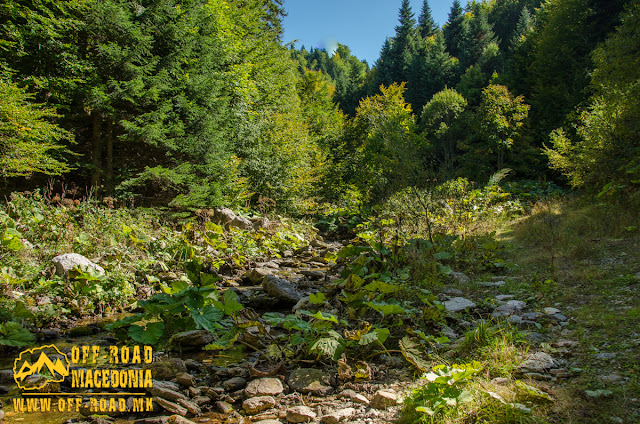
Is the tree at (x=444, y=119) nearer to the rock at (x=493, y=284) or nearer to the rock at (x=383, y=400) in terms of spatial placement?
the rock at (x=493, y=284)

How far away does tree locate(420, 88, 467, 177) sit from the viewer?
24719mm

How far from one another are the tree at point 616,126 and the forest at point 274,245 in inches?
2.3

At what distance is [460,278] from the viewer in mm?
5535

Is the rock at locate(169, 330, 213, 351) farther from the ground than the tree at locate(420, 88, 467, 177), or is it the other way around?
the tree at locate(420, 88, 467, 177)

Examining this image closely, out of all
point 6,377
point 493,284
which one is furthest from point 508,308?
point 6,377

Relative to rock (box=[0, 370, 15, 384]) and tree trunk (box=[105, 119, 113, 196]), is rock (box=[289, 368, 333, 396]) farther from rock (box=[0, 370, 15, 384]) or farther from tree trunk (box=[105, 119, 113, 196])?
tree trunk (box=[105, 119, 113, 196])

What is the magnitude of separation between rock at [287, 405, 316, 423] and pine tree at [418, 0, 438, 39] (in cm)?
5441

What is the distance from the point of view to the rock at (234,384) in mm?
2947

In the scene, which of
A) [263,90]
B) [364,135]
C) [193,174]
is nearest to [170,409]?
[193,174]

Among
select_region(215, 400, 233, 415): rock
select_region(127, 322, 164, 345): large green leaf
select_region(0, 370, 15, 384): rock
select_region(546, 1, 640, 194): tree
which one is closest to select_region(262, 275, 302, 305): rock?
Answer: select_region(127, 322, 164, 345): large green leaf

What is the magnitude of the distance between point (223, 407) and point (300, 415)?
2.11 feet

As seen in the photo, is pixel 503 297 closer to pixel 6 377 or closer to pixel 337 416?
pixel 337 416

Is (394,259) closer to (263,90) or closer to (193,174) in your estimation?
(193,174)

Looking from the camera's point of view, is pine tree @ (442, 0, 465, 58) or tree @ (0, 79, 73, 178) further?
pine tree @ (442, 0, 465, 58)
